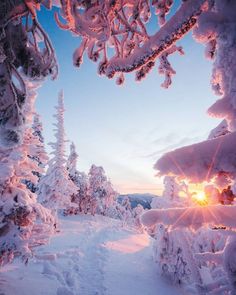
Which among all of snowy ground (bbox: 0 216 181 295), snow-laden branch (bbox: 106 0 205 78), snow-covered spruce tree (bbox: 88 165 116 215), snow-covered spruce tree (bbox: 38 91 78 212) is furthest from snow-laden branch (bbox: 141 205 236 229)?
snow-covered spruce tree (bbox: 88 165 116 215)

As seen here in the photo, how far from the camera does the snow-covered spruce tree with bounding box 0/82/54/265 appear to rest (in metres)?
8.24

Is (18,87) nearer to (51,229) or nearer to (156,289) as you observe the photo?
(51,229)

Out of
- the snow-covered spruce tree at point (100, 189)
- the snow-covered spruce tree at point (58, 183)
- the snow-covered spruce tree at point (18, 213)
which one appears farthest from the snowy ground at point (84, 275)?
the snow-covered spruce tree at point (100, 189)

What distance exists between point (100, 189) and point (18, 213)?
130 feet

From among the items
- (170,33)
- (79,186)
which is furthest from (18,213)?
(79,186)

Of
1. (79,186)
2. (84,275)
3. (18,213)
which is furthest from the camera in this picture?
(79,186)

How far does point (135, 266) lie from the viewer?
13.9 metres

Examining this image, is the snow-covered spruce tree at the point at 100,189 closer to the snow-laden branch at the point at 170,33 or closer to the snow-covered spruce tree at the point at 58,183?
the snow-covered spruce tree at the point at 58,183

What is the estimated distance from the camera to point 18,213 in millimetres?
8500

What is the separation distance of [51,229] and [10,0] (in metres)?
7.96

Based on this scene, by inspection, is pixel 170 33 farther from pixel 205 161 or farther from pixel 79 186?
pixel 79 186

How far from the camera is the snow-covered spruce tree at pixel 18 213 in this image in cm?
824

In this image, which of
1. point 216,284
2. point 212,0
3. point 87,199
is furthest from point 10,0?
point 87,199

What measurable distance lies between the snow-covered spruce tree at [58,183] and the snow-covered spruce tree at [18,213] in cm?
1849
